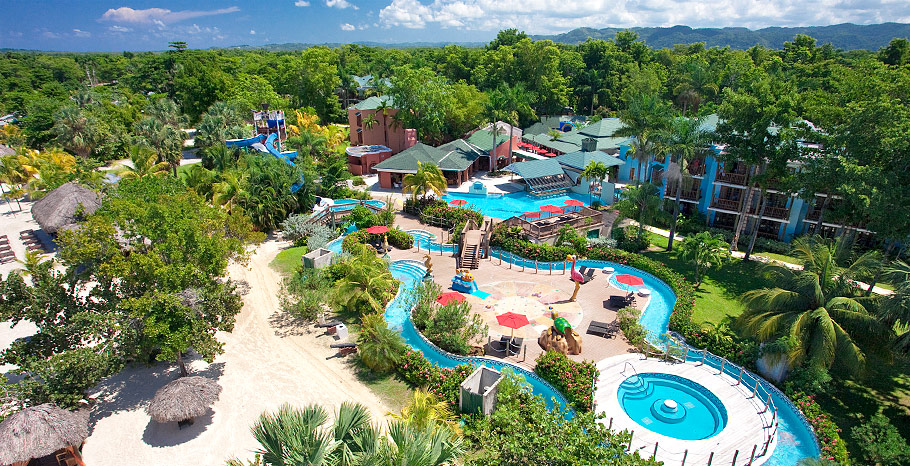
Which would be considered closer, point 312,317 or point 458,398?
point 458,398

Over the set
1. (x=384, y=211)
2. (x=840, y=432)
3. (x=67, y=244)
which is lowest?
(x=840, y=432)

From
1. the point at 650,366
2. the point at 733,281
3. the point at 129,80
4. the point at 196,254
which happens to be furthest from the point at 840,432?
the point at 129,80

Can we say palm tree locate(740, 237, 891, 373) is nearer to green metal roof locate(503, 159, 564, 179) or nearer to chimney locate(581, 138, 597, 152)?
green metal roof locate(503, 159, 564, 179)

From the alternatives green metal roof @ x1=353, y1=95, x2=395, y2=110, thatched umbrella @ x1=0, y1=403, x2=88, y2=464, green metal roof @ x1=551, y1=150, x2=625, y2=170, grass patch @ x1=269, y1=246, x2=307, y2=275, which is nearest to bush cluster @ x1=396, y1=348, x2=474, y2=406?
thatched umbrella @ x1=0, y1=403, x2=88, y2=464

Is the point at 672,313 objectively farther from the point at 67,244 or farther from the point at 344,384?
the point at 67,244

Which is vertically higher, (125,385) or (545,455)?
(545,455)

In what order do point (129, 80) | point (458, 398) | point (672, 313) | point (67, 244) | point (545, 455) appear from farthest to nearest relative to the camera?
point (129, 80)
point (672, 313)
point (458, 398)
point (67, 244)
point (545, 455)
